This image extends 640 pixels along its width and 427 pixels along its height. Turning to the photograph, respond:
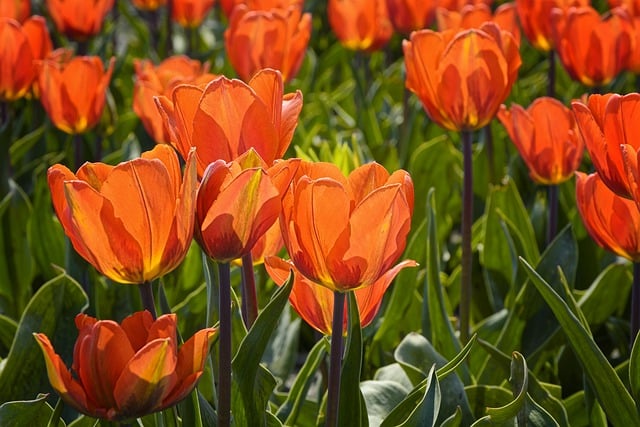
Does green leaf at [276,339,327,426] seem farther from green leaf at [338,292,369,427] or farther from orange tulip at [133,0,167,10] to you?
orange tulip at [133,0,167,10]

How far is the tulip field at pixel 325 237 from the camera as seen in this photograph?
1133 mm

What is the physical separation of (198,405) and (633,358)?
583 millimetres

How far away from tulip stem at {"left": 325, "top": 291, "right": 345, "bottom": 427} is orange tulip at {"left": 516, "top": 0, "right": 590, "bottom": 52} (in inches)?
63.5

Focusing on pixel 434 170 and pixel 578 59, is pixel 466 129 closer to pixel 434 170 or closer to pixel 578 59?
pixel 578 59

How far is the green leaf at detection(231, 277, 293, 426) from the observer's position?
4.02ft

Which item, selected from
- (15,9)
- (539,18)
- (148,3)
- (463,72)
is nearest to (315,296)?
(463,72)

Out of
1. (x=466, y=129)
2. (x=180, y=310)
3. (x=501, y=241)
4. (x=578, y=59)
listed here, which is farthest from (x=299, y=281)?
(x=578, y=59)

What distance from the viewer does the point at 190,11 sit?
12.3 ft

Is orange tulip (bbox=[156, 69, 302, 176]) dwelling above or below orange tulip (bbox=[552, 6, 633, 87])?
above

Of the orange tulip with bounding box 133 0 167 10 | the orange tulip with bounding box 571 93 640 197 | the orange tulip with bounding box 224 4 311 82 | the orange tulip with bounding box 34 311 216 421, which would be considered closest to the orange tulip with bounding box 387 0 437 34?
the orange tulip with bounding box 224 4 311 82

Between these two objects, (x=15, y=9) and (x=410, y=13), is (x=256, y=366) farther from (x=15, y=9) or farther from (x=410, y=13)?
(x=15, y=9)

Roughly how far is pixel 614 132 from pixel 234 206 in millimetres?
511

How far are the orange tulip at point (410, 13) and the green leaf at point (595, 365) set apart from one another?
69.3 inches

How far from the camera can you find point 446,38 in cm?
190
